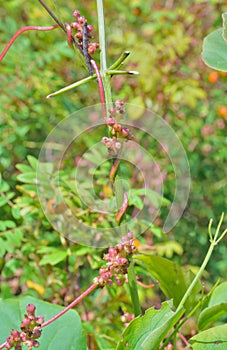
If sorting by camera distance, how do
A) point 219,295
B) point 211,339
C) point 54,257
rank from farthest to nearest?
point 54,257 < point 219,295 < point 211,339

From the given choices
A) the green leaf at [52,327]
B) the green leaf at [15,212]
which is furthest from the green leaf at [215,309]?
the green leaf at [15,212]

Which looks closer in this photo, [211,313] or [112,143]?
[112,143]

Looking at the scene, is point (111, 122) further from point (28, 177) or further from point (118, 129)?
point (28, 177)

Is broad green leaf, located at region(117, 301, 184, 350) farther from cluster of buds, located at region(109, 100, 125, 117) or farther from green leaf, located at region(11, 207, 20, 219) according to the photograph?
green leaf, located at region(11, 207, 20, 219)

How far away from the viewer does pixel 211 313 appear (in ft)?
2.38

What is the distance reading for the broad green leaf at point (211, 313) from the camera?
0.71 metres

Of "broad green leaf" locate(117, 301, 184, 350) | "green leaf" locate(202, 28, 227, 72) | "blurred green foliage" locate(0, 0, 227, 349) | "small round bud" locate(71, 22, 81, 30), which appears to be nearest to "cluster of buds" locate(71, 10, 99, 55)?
"small round bud" locate(71, 22, 81, 30)

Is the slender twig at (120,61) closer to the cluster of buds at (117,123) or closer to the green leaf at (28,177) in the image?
the cluster of buds at (117,123)

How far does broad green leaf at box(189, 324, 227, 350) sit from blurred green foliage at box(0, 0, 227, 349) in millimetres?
312

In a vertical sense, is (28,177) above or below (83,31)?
below

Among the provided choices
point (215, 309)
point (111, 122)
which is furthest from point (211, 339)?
point (111, 122)

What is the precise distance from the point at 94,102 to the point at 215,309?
3.64ft

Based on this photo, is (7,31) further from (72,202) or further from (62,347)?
(62,347)

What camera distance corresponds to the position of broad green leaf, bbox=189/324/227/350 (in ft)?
2.24
